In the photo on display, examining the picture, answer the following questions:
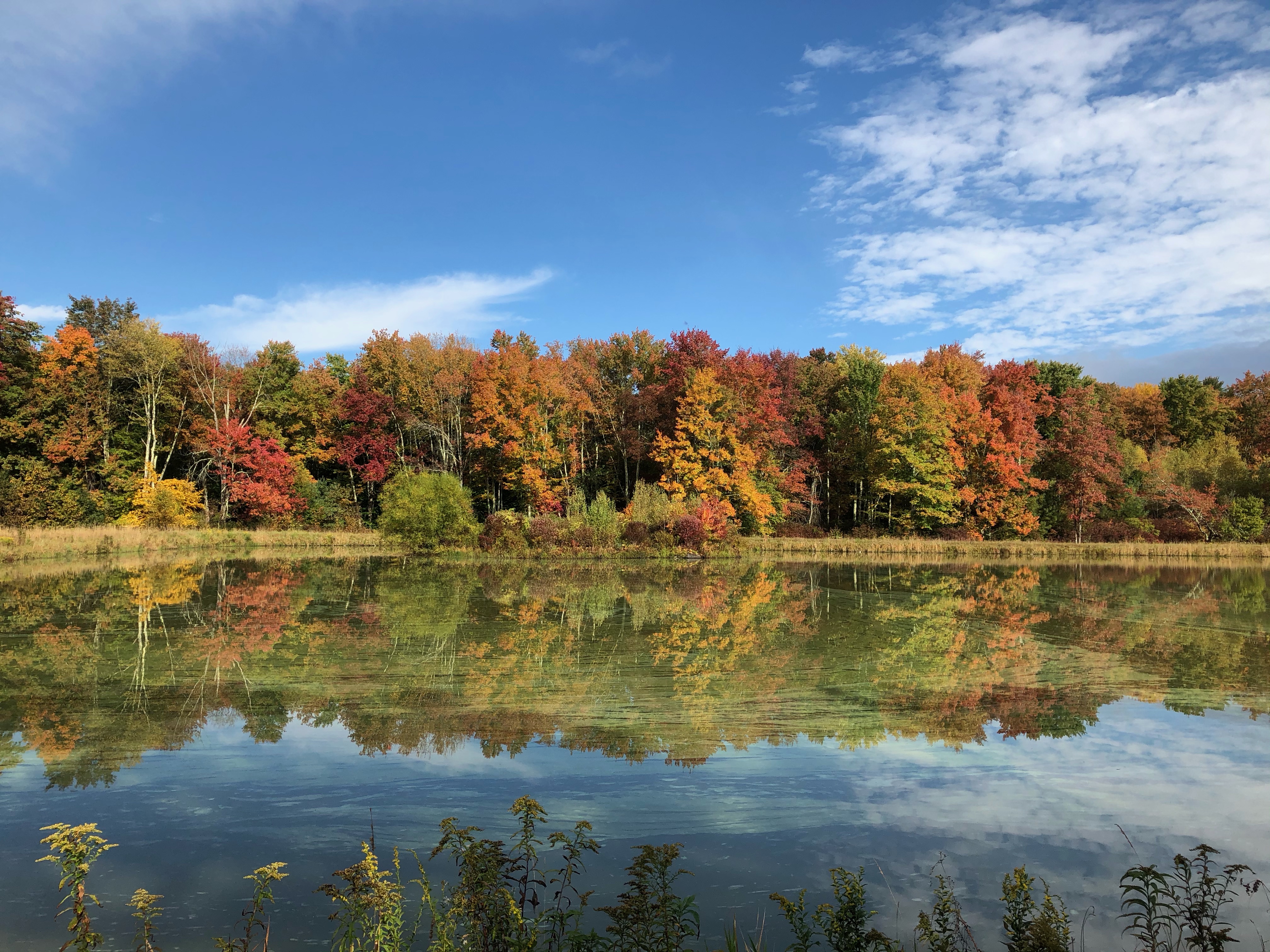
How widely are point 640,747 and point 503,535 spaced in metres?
21.0

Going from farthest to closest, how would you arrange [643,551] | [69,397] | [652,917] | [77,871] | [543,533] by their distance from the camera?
[69,397] → [643,551] → [543,533] → [652,917] → [77,871]

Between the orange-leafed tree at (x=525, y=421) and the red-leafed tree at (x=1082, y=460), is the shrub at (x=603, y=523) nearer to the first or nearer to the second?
the orange-leafed tree at (x=525, y=421)

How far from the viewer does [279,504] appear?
3284 centimetres

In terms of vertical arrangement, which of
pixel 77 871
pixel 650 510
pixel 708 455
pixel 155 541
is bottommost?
pixel 77 871

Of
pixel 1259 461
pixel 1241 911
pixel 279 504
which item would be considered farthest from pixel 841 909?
pixel 1259 461

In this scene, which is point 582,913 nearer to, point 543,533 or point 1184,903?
point 1184,903

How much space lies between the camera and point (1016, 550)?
1190 inches

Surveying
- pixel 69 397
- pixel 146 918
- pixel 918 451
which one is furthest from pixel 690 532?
pixel 69 397

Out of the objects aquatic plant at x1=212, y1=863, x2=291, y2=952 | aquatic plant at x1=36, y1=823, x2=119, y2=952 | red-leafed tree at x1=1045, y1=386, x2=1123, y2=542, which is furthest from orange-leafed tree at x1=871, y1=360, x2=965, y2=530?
aquatic plant at x1=36, y1=823, x2=119, y2=952

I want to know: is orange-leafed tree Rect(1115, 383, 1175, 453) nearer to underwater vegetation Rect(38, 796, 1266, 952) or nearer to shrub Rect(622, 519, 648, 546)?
shrub Rect(622, 519, 648, 546)

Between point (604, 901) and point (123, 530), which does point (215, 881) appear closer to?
point (604, 901)

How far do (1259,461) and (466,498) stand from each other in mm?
35327

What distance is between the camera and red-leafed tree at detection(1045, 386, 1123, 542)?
111ft

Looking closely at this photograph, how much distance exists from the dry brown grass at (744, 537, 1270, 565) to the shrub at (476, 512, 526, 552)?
352 inches
